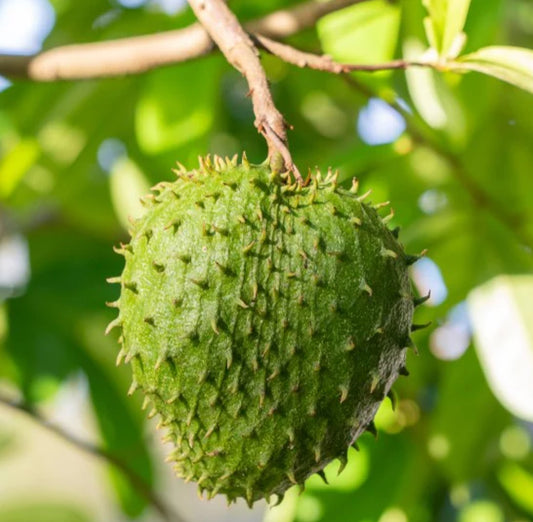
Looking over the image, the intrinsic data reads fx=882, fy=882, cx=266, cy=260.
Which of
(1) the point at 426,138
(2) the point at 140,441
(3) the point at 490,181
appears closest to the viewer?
(1) the point at 426,138

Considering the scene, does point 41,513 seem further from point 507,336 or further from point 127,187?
point 507,336

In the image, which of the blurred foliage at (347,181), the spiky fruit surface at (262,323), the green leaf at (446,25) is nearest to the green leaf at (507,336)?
the blurred foliage at (347,181)

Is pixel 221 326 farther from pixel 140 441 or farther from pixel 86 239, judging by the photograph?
pixel 86 239

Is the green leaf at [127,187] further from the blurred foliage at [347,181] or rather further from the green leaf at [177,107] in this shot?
the green leaf at [177,107]

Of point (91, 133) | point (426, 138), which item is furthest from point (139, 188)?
point (426, 138)

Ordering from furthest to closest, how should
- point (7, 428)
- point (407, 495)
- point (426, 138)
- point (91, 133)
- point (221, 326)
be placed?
point (7, 428) < point (91, 133) < point (407, 495) < point (426, 138) < point (221, 326)

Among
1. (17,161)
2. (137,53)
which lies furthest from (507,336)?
(17,161)

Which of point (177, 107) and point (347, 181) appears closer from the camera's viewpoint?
point (347, 181)
